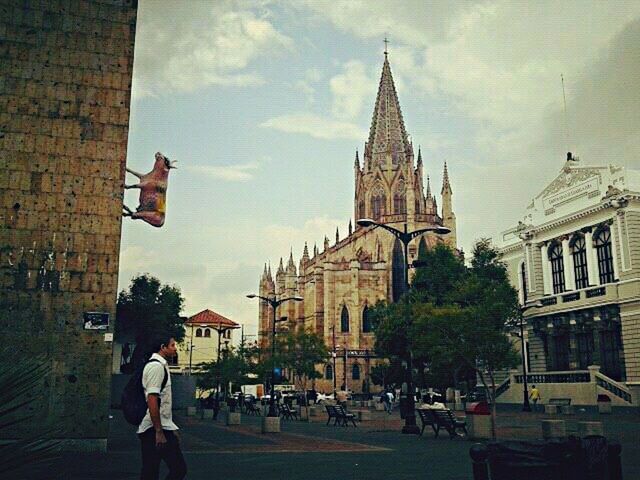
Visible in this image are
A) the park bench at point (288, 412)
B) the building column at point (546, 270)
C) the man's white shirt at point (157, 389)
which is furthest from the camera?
the building column at point (546, 270)

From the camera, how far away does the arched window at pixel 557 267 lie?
4400 cm

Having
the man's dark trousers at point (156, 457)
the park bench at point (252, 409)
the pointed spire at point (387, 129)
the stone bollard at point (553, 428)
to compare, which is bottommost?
the park bench at point (252, 409)

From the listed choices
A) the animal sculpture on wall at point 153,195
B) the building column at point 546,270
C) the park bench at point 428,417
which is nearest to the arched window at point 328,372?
the building column at point 546,270

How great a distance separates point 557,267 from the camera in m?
44.4

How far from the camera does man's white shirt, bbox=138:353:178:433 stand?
252 inches

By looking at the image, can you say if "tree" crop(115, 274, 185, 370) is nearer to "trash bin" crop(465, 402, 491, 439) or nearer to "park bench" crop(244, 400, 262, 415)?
"park bench" crop(244, 400, 262, 415)

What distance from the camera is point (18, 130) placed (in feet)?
46.9

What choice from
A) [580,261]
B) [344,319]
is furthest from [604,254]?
[344,319]

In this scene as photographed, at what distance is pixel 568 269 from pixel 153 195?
3247 centimetres

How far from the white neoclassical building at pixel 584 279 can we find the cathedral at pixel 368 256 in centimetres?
3151

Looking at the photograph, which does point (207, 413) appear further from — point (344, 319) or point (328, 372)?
point (344, 319)

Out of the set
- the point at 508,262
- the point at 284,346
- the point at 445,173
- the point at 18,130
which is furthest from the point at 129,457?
the point at 445,173

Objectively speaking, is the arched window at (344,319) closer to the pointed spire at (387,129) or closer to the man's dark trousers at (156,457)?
the pointed spire at (387,129)

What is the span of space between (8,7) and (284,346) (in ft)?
121
